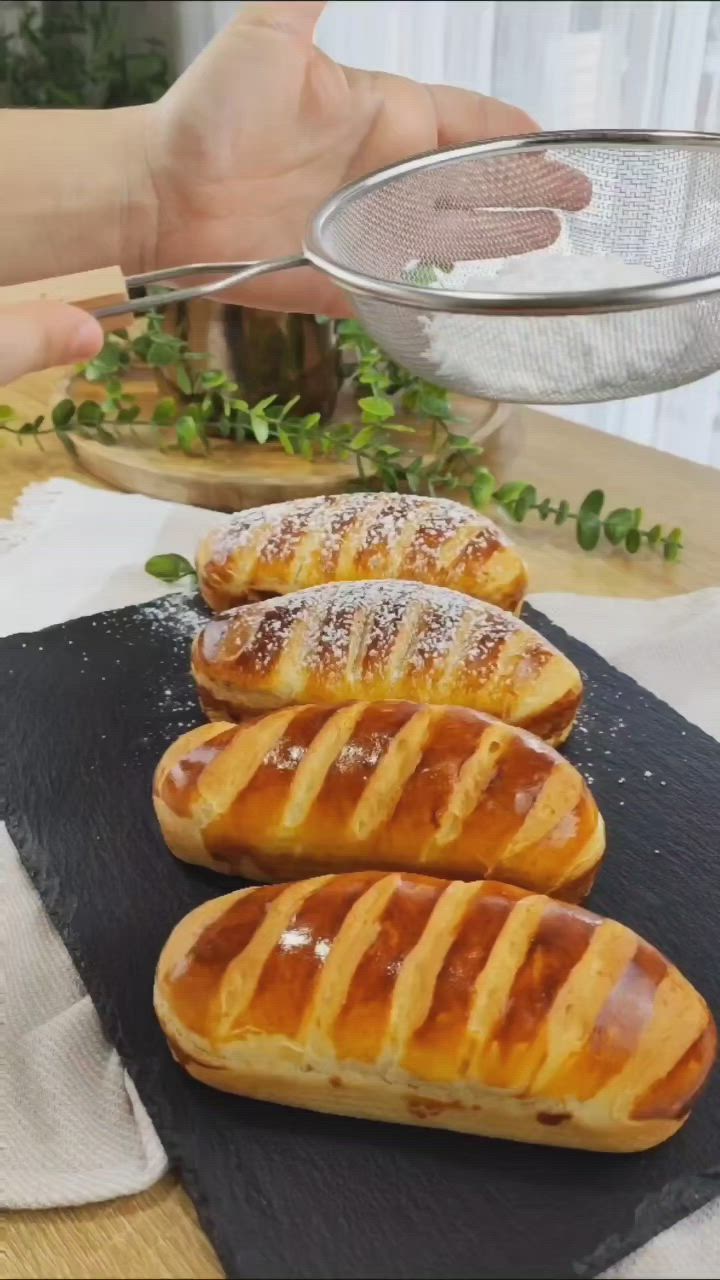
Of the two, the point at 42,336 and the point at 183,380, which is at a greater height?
the point at 42,336

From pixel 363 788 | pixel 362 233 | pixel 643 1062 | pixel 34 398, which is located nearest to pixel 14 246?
pixel 362 233

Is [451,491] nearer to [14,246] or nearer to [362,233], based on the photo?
[362,233]

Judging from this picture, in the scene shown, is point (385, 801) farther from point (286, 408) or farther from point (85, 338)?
point (286, 408)

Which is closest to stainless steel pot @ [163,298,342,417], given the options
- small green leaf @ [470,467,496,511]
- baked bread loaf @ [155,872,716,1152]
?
small green leaf @ [470,467,496,511]

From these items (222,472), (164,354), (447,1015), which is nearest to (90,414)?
(164,354)

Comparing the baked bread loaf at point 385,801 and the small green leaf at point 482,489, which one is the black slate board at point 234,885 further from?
the small green leaf at point 482,489

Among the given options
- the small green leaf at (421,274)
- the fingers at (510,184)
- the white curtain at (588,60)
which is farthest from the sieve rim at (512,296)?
the white curtain at (588,60)
